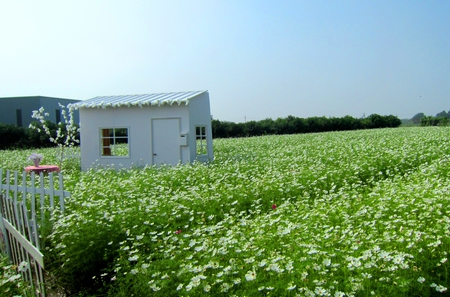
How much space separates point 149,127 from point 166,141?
2.84 ft

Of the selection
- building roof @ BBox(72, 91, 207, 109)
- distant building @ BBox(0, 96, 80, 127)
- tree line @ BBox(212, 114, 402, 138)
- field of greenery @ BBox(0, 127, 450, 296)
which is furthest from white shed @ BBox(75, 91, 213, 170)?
distant building @ BBox(0, 96, 80, 127)

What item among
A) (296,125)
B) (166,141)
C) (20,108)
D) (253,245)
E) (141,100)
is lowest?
(253,245)

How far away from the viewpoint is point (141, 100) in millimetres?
15055

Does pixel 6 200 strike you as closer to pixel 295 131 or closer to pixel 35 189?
pixel 35 189

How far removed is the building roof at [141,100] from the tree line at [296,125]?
78.7ft

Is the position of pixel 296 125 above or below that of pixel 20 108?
below

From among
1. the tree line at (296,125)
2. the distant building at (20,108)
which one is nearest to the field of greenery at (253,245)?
the tree line at (296,125)

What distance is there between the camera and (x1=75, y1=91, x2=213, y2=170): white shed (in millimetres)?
14352

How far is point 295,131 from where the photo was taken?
45219mm

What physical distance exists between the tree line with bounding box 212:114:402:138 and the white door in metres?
25.4

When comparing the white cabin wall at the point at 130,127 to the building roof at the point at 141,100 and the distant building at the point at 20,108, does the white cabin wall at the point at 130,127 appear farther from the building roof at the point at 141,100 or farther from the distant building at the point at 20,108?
the distant building at the point at 20,108

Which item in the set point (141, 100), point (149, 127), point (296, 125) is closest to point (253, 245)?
point (149, 127)

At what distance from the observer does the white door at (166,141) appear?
47.1 ft

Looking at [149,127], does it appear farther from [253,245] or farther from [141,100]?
[253,245]
